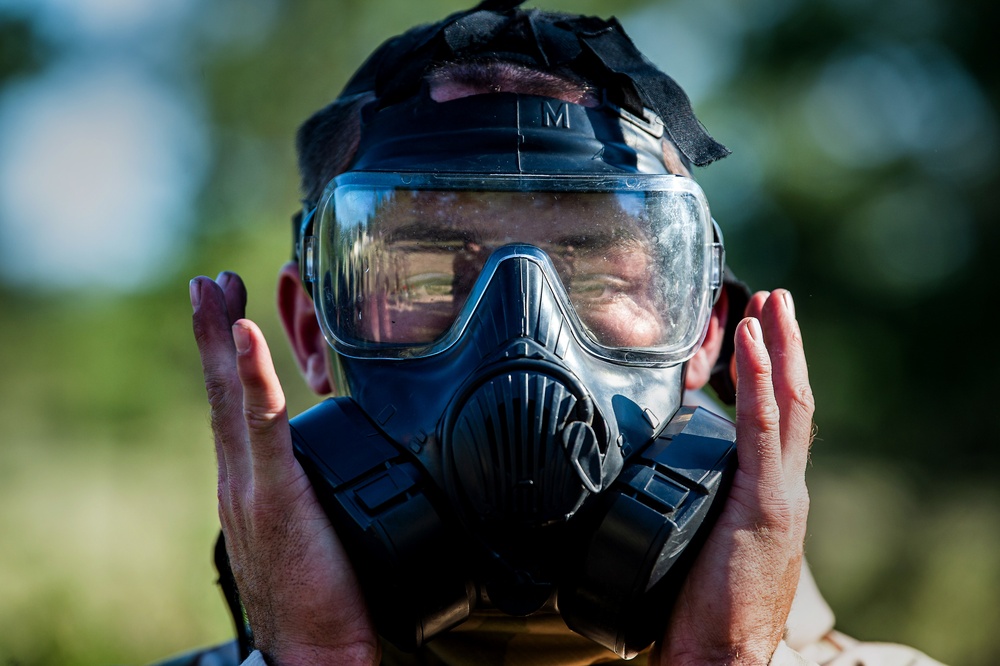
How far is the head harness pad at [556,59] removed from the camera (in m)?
2.22

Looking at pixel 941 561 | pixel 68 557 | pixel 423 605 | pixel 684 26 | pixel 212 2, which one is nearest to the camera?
pixel 423 605

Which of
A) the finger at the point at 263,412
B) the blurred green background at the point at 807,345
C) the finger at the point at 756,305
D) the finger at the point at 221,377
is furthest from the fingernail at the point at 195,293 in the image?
the blurred green background at the point at 807,345

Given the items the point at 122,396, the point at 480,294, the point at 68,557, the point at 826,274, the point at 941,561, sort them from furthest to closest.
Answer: the point at 122,396 → the point at 826,274 → the point at 941,561 → the point at 68,557 → the point at 480,294

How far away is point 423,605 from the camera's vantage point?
1.78 metres

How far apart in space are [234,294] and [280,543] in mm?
566

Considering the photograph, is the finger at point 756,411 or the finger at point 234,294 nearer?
the finger at point 756,411

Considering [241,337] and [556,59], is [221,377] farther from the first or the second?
[556,59]

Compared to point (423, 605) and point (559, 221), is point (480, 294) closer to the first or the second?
point (559, 221)

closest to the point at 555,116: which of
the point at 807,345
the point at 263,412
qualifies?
the point at 263,412

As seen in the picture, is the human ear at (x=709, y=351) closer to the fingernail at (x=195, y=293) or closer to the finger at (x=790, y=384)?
the finger at (x=790, y=384)

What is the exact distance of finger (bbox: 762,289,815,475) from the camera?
6.11 feet

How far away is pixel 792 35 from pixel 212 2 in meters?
6.79

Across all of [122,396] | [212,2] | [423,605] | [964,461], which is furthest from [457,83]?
[212,2]

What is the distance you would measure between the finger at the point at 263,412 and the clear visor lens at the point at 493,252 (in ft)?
1.01
